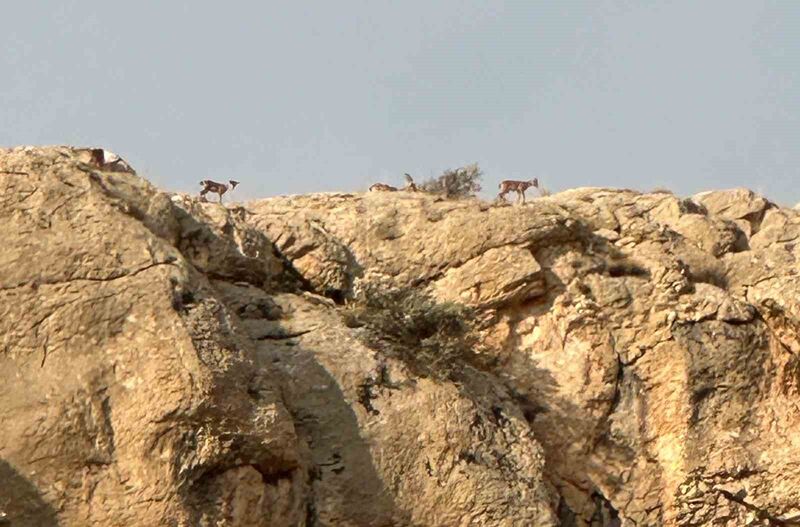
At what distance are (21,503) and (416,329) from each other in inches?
207

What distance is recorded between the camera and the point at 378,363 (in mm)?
13055

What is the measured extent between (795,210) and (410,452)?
37.2 feet

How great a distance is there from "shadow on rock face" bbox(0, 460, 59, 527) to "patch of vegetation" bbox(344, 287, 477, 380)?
4.38 metres

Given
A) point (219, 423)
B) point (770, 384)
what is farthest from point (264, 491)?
point (770, 384)

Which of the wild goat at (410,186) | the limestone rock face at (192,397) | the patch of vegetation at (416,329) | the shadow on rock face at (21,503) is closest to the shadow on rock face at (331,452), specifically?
the limestone rock face at (192,397)

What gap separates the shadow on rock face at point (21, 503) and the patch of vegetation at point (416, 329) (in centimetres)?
438

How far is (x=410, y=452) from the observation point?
12344mm

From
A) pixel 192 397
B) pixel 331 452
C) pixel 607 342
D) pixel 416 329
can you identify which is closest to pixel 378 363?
pixel 416 329

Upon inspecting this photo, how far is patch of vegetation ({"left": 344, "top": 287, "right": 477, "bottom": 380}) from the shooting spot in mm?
13344

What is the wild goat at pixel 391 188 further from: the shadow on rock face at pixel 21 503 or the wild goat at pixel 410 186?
the shadow on rock face at pixel 21 503

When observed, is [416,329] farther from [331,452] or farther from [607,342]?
[607,342]

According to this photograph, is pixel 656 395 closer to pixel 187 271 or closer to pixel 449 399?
pixel 449 399

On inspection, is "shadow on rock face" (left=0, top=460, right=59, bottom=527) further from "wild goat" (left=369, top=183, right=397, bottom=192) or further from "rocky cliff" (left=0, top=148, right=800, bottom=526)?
"wild goat" (left=369, top=183, right=397, bottom=192)

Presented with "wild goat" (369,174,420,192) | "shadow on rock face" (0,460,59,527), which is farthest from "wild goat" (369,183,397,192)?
"shadow on rock face" (0,460,59,527)
